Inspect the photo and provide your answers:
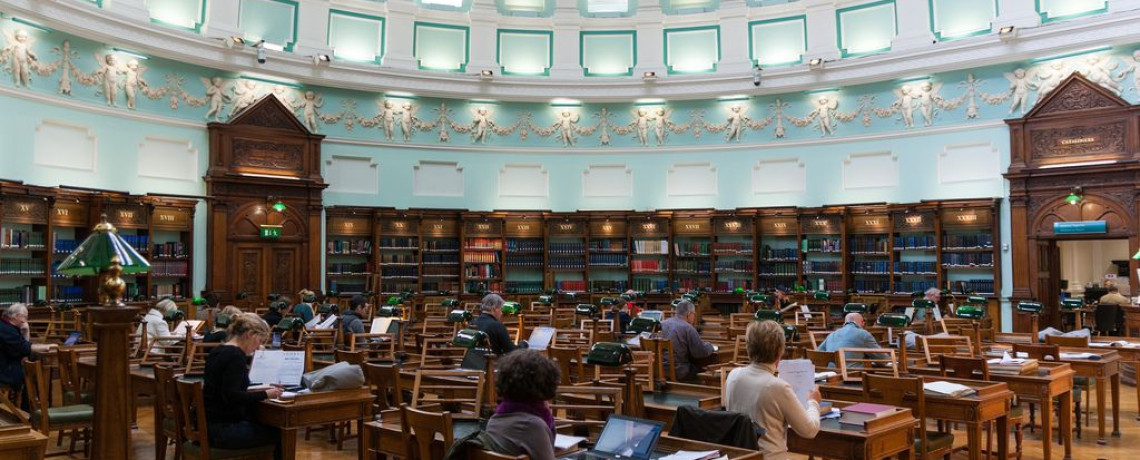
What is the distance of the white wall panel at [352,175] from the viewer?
57.2ft

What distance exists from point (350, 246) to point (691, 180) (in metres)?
7.62

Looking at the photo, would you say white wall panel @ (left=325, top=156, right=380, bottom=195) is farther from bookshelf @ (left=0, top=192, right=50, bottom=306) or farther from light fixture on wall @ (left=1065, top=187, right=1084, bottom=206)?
light fixture on wall @ (left=1065, top=187, right=1084, bottom=206)

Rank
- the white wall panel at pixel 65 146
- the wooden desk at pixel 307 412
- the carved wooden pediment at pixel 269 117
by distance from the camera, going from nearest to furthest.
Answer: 1. the wooden desk at pixel 307 412
2. the white wall panel at pixel 65 146
3. the carved wooden pediment at pixel 269 117

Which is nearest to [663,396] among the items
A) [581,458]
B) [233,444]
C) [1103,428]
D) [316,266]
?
[581,458]

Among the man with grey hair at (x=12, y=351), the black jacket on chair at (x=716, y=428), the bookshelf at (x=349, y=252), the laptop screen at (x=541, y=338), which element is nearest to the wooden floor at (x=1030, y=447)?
the man with grey hair at (x=12, y=351)

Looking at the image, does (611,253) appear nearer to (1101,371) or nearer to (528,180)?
(528,180)

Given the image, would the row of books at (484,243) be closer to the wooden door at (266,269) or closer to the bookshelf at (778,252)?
the wooden door at (266,269)

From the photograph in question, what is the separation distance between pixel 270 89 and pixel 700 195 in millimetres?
9413

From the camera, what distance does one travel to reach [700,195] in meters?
18.4

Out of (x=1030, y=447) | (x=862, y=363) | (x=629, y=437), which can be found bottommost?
(x=1030, y=447)

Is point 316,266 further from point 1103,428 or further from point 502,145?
point 1103,428

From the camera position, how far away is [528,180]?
18828 millimetres

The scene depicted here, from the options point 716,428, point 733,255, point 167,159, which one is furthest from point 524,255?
point 716,428

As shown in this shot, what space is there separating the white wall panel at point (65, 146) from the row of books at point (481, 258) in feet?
24.2
